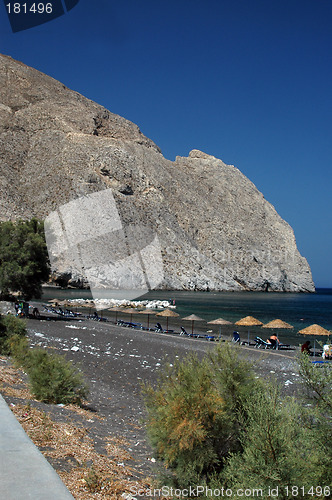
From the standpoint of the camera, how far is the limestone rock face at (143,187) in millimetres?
82625

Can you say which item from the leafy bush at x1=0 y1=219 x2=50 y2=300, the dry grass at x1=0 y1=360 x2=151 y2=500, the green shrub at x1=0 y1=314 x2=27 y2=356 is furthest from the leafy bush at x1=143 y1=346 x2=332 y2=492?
the leafy bush at x1=0 y1=219 x2=50 y2=300

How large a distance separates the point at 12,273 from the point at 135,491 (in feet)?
68.7

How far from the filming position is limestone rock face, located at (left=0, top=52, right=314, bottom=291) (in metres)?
82.6

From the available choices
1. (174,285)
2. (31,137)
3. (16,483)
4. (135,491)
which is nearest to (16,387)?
(135,491)

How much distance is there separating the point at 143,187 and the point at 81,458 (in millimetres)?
89737

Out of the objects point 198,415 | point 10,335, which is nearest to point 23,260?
point 10,335

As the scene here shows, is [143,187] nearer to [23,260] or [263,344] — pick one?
[23,260]

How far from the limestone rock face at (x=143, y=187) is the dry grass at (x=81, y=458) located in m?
69.3

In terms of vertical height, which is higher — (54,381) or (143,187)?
(143,187)

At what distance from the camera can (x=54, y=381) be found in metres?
7.75

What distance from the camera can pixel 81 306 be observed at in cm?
4525

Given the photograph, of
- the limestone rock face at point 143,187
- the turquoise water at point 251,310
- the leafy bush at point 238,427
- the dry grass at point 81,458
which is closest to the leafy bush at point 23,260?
the turquoise water at point 251,310

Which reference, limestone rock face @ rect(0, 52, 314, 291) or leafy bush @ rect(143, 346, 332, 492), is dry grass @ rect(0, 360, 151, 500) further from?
limestone rock face @ rect(0, 52, 314, 291)

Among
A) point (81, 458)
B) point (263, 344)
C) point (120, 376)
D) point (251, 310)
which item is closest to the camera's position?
point (81, 458)
